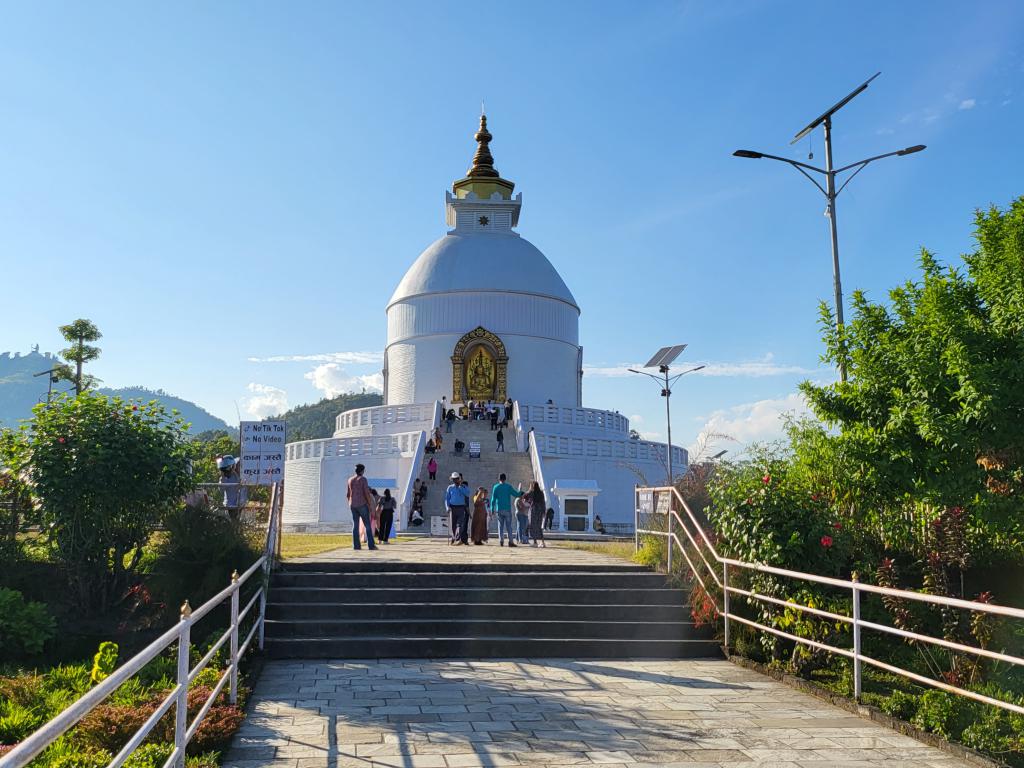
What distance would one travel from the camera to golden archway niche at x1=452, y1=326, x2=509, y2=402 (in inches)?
1674

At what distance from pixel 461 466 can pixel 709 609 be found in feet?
67.0

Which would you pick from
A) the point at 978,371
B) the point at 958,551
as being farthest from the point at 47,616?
the point at 978,371

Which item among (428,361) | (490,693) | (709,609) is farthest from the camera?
(428,361)

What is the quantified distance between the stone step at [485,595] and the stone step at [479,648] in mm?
1037

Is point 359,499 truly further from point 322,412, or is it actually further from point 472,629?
point 322,412

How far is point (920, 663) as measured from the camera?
9.90 m

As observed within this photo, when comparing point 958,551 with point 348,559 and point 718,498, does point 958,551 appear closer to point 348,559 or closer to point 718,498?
point 718,498

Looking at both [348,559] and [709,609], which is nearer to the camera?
[709,609]

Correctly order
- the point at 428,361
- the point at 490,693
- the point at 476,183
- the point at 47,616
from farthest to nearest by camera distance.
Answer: the point at 476,183
the point at 428,361
the point at 47,616
the point at 490,693

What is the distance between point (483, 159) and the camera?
168 ft

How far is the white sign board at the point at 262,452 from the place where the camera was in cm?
1301

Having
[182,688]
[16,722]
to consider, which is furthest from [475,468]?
[182,688]

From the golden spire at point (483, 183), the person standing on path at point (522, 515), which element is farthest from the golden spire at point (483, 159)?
the person standing on path at point (522, 515)

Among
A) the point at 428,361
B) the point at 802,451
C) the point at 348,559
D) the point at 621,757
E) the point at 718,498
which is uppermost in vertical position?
the point at 428,361
